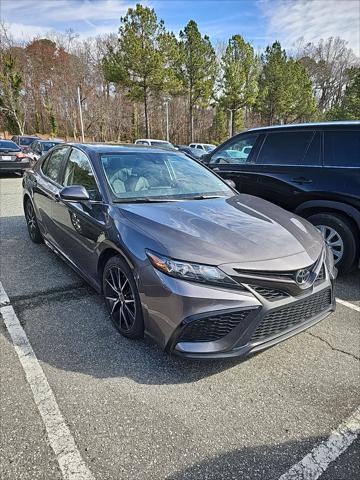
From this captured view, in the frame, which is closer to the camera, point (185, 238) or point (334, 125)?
point (185, 238)

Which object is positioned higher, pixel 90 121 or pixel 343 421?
pixel 90 121

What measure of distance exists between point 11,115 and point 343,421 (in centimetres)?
4208

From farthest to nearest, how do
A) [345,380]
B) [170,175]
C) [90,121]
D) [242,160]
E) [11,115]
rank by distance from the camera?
[90,121] < [11,115] < [242,160] < [170,175] < [345,380]

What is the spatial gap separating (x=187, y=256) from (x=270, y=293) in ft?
1.99

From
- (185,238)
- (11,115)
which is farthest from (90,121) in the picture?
(185,238)

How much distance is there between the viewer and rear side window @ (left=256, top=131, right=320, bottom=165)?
4.41 meters

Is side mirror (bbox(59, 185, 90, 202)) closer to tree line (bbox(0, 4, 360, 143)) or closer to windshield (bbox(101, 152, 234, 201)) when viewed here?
windshield (bbox(101, 152, 234, 201))

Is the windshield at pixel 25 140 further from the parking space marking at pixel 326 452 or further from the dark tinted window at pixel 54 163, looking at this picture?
the parking space marking at pixel 326 452

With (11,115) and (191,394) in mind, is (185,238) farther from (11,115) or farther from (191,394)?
(11,115)

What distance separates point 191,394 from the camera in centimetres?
224

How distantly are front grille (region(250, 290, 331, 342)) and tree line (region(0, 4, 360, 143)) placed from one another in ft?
89.5

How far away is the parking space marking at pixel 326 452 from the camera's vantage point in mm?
1715

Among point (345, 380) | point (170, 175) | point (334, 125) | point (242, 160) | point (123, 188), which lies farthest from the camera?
point (242, 160)

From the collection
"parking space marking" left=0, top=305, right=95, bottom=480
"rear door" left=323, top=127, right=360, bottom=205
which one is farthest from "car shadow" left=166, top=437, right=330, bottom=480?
"rear door" left=323, top=127, right=360, bottom=205
